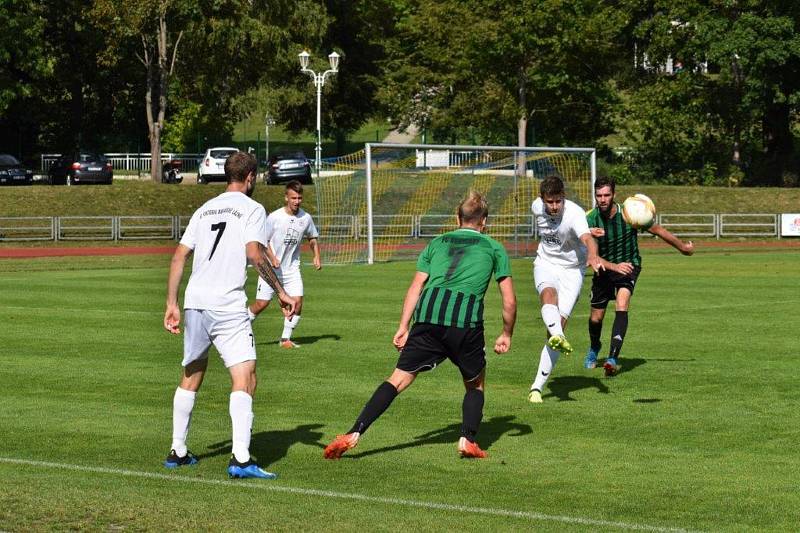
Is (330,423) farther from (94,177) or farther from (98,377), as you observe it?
(94,177)

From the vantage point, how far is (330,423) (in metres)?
12.0

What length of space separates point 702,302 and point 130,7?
1537 inches

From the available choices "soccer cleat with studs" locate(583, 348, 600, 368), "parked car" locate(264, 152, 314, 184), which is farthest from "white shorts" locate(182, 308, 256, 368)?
"parked car" locate(264, 152, 314, 184)

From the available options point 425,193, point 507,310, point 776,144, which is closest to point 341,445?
point 507,310

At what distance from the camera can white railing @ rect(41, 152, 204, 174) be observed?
247 feet

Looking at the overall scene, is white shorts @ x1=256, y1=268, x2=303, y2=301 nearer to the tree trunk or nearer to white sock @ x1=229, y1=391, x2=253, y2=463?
white sock @ x1=229, y1=391, x2=253, y2=463

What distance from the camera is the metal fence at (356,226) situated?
43031mm

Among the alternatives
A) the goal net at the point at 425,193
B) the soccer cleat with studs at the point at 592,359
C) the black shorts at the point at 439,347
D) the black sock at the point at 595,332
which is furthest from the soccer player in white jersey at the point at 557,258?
the goal net at the point at 425,193

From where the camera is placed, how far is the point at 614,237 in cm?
1510

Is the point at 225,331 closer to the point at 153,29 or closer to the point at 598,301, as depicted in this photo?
the point at 598,301

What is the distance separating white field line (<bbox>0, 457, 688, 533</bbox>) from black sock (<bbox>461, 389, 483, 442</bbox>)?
59.5 inches

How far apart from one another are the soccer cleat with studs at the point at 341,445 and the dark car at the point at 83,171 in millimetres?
56040

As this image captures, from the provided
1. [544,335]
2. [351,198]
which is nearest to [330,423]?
[544,335]

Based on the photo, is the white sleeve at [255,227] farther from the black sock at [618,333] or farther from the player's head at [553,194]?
the black sock at [618,333]
